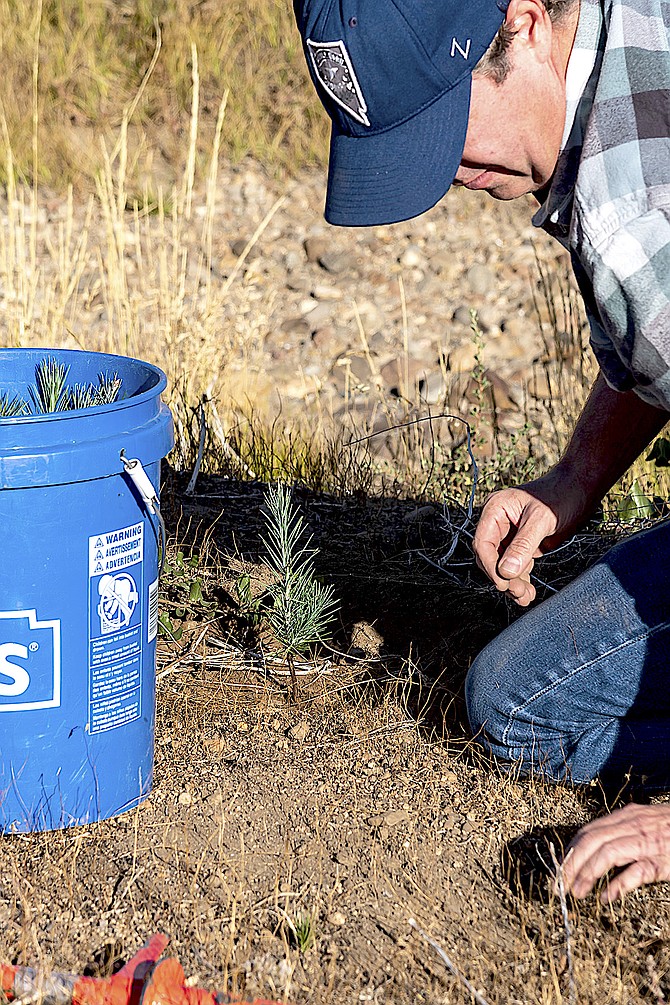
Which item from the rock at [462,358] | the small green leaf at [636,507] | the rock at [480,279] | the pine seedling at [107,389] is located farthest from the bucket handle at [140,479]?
the rock at [480,279]

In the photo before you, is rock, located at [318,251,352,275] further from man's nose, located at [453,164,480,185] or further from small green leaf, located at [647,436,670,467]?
man's nose, located at [453,164,480,185]

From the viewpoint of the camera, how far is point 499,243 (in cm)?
652

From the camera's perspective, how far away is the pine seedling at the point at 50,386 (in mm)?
2193

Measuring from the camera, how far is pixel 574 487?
2379mm

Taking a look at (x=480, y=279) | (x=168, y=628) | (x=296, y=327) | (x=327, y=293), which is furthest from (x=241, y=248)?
(x=168, y=628)

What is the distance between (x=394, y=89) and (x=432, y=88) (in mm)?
60

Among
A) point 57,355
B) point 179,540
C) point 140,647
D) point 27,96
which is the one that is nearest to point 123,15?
point 27,96

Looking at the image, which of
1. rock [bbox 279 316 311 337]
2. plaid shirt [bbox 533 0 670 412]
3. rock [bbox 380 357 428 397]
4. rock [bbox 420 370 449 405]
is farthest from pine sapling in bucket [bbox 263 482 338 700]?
rock [bbox 279 316 311 337]

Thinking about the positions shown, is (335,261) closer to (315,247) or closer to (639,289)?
(315,247)

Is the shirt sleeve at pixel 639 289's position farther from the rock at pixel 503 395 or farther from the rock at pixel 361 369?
the rock at pixel 361 369

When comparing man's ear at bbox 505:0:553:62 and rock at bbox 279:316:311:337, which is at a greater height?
man's ear at bbox 505:0:553:62

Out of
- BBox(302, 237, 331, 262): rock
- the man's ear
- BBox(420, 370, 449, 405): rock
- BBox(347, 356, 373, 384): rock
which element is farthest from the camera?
BBox(302, 237, 331, 262): rock

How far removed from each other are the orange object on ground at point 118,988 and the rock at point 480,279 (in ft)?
15.7

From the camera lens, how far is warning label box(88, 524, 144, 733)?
2.02 metres
